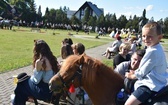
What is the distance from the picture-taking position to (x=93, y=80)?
417 cm

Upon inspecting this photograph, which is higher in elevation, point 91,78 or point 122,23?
point 91,78

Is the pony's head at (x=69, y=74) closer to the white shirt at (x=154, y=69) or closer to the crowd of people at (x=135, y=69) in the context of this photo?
the crowd of people at (x=135, y=69)

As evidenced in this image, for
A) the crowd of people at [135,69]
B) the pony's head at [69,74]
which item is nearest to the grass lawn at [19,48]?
the crowd of people at [135,69]

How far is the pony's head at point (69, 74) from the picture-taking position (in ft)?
13.3

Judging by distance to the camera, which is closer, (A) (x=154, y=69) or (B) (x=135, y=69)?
(A) (x=154, y=69)

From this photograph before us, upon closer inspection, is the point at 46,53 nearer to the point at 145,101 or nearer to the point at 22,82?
the point at 22,82

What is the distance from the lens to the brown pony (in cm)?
406

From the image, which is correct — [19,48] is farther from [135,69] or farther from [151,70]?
[151,70]

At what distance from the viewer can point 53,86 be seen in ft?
13.5

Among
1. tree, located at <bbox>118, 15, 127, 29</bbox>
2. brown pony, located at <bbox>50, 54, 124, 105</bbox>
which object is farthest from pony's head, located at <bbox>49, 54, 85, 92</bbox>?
tree, located at <bbox>118, 15, 127, 29</bbox>

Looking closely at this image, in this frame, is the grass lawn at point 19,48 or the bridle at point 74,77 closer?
the bridle at point 74,77

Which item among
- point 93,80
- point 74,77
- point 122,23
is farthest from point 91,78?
point 122,23

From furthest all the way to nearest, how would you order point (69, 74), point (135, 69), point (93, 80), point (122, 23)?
point (122, 23) < point (135, 69) < point (93, 80) < point (69, 74)

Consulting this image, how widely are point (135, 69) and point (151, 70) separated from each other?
50.4 inches
